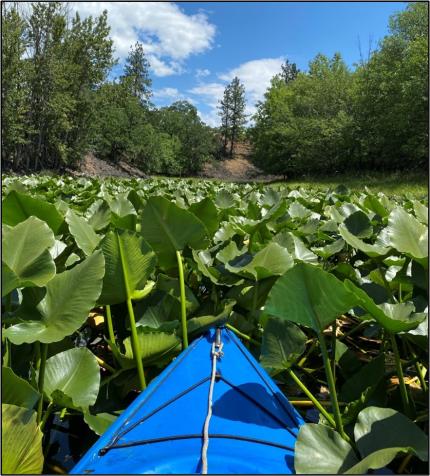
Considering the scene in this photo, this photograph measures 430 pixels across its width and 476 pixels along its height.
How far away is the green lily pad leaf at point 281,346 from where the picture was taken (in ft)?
2.27

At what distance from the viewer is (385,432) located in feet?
1.86

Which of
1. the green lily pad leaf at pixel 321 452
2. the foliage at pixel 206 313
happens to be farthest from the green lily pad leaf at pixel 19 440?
the green lily pad leaf at pixel 321 452

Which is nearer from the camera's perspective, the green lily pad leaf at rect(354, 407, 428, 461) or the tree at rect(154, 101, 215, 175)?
the green lily pad leaf at rect(354, 407, 428, 461)

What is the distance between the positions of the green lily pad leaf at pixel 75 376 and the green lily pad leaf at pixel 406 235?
56 cm

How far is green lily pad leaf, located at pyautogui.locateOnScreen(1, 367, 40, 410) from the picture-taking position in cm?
64

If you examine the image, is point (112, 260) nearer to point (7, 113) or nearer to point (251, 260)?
point (251, 260)

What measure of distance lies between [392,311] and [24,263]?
0.62m

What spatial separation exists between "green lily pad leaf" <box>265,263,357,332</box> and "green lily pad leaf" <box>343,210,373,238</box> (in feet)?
1.68

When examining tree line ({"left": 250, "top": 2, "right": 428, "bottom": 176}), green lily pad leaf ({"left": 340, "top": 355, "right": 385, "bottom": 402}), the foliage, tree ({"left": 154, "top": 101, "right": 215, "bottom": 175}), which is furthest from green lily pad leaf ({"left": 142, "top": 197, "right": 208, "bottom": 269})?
tree ({"left": 154, "top": 101, "right": 215, "bottom": 175})

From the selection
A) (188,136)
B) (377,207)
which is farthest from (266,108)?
(377,207)

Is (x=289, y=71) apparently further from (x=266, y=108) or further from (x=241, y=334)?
(x=241, y=334)

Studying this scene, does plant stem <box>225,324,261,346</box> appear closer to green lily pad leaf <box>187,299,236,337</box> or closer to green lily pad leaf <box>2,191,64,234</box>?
green lily pad leaf <box>187,299,236,337</box>

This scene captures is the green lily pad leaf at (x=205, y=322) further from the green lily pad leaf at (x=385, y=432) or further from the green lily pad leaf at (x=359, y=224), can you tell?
the green lily pad leaf at (x=359, y=224)

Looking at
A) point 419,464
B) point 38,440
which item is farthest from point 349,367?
point 38,440
